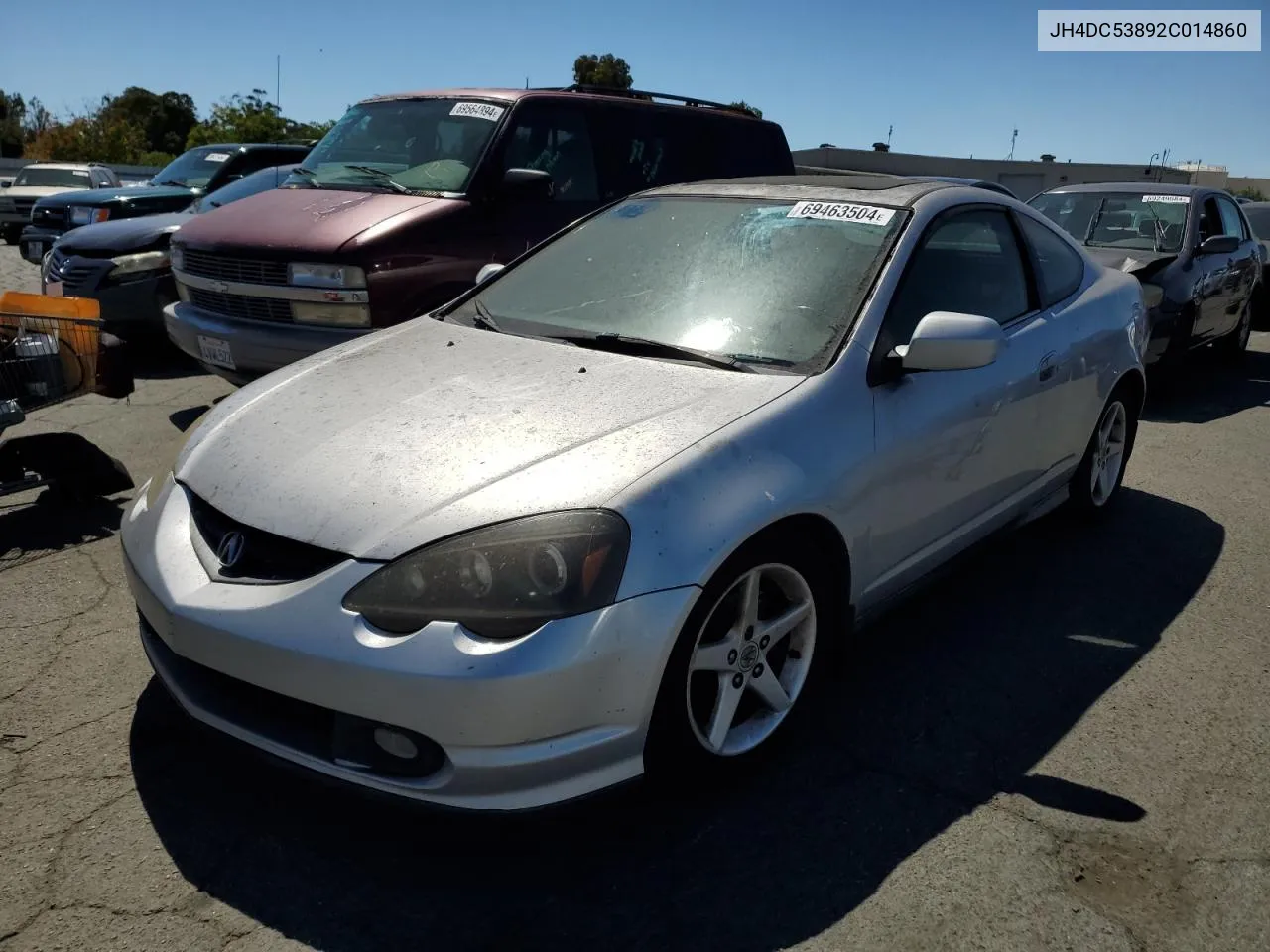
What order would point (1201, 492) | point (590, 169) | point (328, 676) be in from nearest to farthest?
point (328, 676), point (1201, 492), point (590, 169)

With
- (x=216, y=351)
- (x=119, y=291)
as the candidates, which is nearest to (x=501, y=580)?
(x=216, y=351)

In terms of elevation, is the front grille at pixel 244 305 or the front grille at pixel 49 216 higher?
the front grille at pixel 49 216

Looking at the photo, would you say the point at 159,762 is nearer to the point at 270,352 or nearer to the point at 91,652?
the point at 91,652

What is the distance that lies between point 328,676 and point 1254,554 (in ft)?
13.8

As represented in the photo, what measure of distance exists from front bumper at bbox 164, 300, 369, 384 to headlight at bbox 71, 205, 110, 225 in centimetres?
618

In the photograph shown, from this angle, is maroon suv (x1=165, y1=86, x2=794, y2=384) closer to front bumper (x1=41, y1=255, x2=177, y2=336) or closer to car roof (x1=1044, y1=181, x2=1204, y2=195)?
front bumper (x1=41, y1=255, x2=177, y2=336)

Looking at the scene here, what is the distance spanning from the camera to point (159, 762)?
2.83m

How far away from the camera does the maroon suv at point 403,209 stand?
222 inches

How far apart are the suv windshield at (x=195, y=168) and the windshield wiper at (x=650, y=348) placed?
1032 cm

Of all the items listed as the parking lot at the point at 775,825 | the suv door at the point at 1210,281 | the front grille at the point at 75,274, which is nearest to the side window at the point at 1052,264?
the parking lot at the point at 775,825

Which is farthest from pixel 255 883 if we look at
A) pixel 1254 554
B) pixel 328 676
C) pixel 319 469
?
pixel 1254 554

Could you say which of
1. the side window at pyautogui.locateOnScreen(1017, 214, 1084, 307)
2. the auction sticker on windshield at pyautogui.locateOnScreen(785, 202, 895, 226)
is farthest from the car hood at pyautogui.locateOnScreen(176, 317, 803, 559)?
the side window at pyautogui.locateOnScreen(1017, 214, 1084, 307)

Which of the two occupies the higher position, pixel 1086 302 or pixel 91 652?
pixel 1086 302

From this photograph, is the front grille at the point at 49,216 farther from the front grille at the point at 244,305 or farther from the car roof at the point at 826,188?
the car roof at the point at 826,188
